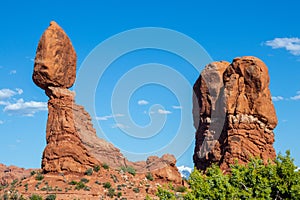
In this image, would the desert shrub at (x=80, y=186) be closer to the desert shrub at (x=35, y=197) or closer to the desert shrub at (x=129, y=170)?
the desert shrub at (x=35, y=197)

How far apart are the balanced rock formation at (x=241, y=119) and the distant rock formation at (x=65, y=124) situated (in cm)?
645

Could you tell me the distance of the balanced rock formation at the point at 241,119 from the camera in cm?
6456

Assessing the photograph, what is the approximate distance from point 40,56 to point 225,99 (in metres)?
22.4

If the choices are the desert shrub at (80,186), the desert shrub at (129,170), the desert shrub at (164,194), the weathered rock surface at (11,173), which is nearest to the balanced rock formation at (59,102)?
the desert shrub at (80,186)

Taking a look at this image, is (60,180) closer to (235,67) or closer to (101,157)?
(101,157)

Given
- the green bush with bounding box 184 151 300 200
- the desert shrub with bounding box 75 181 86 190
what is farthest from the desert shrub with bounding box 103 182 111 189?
the green bush with bounding box 184 151 300 200

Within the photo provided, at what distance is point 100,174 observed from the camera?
6475cm

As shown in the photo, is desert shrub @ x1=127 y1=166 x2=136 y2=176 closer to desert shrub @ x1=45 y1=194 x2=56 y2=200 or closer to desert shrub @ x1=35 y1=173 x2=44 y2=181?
desert shrub @ x1=35 y1=173 x2=44 y2=181

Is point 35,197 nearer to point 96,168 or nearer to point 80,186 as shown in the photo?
point 80,186

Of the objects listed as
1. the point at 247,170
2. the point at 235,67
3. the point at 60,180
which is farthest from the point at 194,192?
the point at 235,67

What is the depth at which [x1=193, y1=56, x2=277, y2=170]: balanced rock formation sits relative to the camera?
64562 millimetres

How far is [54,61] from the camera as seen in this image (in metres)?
66.5

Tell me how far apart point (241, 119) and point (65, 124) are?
2023cm

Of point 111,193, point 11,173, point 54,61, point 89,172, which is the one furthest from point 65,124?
point 11,173
